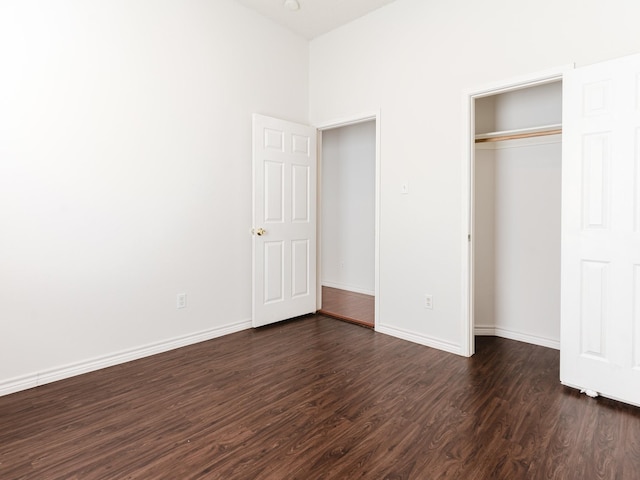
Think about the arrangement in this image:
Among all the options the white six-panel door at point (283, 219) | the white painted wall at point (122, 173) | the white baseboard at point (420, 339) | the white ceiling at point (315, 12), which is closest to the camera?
the white painted wall at point (122, 173)

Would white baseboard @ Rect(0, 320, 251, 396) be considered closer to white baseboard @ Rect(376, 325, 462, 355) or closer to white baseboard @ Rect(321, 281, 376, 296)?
white baseboard @ Rect(376, 325, 462, 355)

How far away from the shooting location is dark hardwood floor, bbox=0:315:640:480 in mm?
1719

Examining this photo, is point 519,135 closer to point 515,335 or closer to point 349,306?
point 515,335

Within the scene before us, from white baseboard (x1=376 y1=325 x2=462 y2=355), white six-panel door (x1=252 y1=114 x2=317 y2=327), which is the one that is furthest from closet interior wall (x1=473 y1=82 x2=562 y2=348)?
white six-panel door (x1=252 y1=114 x2=317 y2=327)

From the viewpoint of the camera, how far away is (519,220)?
3.37m

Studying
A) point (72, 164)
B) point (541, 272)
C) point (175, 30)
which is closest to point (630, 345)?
point (541, 272)

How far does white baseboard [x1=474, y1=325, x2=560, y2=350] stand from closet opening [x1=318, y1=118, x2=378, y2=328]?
1622 millimetres

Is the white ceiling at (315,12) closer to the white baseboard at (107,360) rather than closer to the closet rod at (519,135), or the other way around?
the closet rod at (519,135)

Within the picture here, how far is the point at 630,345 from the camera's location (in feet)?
7.34

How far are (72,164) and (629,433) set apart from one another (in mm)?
3743

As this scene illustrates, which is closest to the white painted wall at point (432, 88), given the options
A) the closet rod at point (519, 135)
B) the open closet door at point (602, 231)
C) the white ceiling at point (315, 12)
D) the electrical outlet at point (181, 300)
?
the white ceiling at point (315, 12)

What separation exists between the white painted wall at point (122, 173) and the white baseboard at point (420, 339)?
55.5 inches

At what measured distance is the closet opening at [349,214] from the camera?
17.6 feet

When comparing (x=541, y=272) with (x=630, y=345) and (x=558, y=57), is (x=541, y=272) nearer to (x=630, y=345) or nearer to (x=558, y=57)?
(x=630, y=345)
